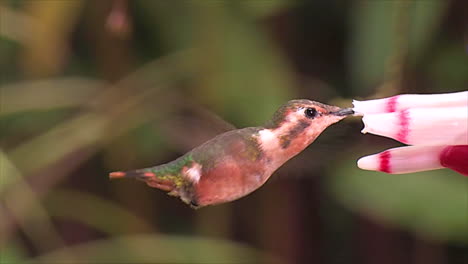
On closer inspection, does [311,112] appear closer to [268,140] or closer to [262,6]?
[268,140]

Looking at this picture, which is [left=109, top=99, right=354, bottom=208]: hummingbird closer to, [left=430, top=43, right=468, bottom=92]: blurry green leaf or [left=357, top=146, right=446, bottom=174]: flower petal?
[left=357, top=146, right=446, bottom=174]: flower petal

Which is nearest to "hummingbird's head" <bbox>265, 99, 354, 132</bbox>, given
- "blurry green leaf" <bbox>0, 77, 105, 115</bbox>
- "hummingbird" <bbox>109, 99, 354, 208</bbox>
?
"hummingbird" <bbox>109, 99, 354, 208</bbox>

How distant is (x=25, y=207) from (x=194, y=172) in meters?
0.69

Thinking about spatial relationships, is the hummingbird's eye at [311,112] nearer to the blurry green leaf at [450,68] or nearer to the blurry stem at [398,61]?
the blurry stem at [398,61]

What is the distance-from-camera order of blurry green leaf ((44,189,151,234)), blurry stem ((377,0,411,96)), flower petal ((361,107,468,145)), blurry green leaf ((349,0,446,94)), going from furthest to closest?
1. blurry green leaf ((44,189,151,234))
2. blurry green leaf ((349,0,446,94))
3. blurry stem ((377,0,411,96))
4. flower petal ((361,107,468,145))

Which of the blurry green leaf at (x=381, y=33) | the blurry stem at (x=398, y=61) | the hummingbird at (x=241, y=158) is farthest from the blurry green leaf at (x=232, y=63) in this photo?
the hummingbird at (x=241, y=158)

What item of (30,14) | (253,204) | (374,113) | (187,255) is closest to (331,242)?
(253,204)

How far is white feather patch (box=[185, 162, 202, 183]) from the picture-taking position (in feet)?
1.63

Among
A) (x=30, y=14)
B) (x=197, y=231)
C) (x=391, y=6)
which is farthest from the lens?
(x=197, y=231)

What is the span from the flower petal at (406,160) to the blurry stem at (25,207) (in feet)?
2.31

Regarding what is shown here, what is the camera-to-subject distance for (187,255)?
1.18 m

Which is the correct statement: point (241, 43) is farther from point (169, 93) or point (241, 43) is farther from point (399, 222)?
point (399, 222)

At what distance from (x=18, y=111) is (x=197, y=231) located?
0.33 metres

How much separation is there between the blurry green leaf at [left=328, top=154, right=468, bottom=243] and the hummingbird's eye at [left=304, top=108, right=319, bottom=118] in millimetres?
667
